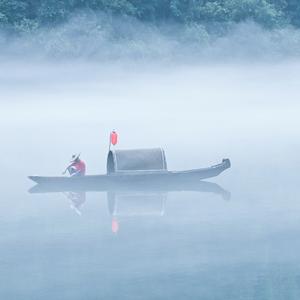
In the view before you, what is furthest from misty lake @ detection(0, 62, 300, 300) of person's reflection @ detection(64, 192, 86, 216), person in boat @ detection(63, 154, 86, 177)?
person in boat @ detection(63, 154, 86, 177)

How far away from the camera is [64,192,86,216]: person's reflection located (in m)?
24.9

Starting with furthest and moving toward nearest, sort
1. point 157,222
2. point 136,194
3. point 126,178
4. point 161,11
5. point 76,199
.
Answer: point 161,11, point 126,178, point 136,194, point 76,199, point 157,222

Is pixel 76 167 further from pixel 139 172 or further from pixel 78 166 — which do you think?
pixel 139 172

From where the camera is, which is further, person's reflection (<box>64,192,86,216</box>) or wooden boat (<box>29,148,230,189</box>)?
wooden boat (<box>29,148,230,189</box>)

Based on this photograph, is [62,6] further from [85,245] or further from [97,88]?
[85,245]

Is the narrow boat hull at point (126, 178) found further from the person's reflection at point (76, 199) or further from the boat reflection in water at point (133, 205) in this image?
the boat reflection in water at point (133, 205)

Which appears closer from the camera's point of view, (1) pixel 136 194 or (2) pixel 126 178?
(1) pixel 136 194

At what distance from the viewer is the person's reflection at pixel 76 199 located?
24906 millimetres

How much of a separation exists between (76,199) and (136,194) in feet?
6.04

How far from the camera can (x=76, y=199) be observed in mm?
26406

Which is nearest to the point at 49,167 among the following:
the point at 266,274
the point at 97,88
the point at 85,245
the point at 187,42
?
the point at 85,245

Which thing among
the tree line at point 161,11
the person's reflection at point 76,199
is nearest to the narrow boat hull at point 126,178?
the person's reflection at point 76,199

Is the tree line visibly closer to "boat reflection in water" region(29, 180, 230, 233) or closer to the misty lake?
the misty lake

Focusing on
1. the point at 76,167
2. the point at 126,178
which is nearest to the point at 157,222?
the point at 126,178
